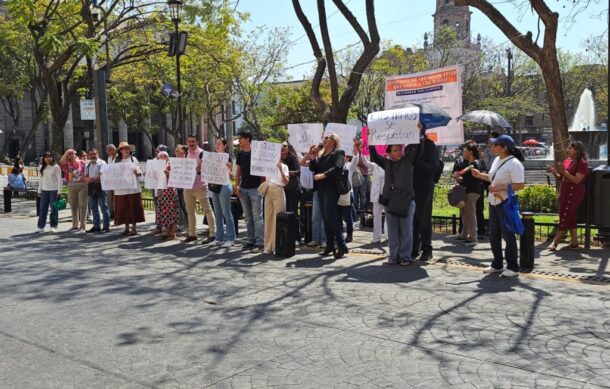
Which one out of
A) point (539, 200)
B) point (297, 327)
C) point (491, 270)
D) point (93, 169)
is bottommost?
point (297, 327)

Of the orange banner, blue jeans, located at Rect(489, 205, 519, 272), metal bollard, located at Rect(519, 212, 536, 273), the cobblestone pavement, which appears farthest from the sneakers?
metal bollard, located at Rect(519, 212, 536, 273)

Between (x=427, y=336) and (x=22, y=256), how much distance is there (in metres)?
7.54

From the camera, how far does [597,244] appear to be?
9.89 metres

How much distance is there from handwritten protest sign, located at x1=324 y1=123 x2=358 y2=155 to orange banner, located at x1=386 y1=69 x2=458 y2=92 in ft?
6.80

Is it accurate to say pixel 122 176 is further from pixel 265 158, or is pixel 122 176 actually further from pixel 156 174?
pixel 265 158

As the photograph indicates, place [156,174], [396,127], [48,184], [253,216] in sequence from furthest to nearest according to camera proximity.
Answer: [48,184]
[156,174]
[253,216]
[396,127]

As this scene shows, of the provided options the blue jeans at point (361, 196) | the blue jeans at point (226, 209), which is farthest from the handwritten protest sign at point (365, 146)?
the blue jeans at point (361, 196)

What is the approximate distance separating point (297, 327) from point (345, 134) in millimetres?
5478

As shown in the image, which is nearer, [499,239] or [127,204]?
[499,239]

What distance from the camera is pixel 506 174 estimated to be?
757 centimetres

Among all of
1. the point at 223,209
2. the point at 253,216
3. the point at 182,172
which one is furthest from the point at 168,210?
the point at 253,216

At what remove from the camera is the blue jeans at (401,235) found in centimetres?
860

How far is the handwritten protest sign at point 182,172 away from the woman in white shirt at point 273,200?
1877 mm

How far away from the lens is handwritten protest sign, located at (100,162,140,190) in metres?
12.3
